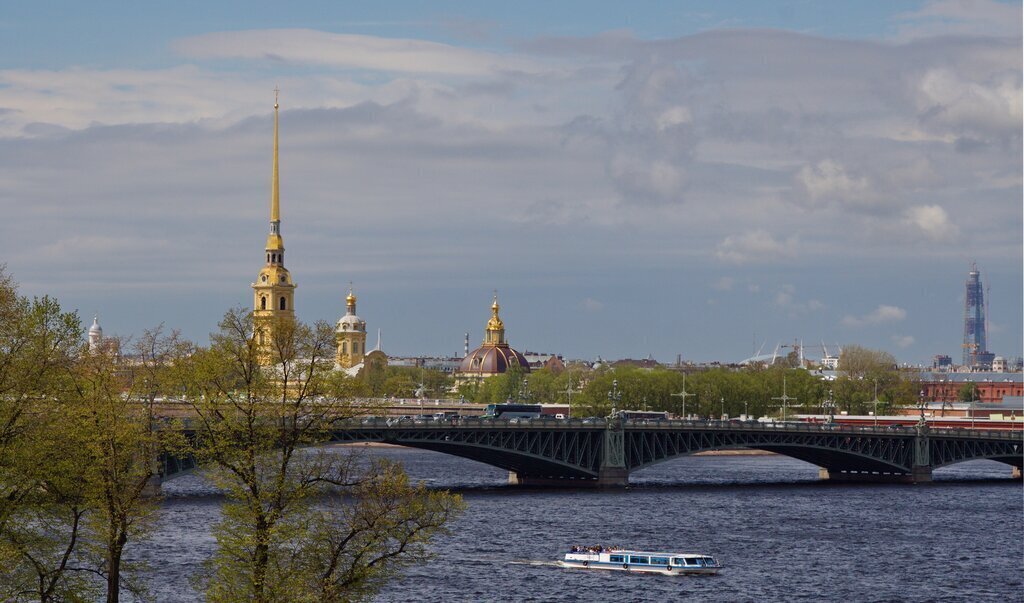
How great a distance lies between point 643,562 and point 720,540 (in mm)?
11050

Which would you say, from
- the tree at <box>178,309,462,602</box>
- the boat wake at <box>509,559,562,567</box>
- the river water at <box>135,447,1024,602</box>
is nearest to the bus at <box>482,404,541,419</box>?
the river water at <box>135,447,1024,602</box>

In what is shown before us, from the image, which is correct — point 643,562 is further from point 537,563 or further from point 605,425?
point 605,425

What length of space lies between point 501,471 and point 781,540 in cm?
5761

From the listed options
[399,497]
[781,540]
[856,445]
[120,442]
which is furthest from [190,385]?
[856,445]

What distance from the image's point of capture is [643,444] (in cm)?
11731

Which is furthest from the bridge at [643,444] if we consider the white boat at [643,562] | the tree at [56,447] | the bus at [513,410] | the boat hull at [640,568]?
the tree at [56,447]

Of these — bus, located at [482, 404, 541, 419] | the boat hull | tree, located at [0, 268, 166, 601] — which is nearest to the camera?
tree, located at [0, 268, 166, 601]

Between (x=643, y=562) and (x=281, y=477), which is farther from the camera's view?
(x=643, y=562)

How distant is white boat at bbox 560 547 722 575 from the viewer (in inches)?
2923

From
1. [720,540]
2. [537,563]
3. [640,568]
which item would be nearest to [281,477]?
[537,563]

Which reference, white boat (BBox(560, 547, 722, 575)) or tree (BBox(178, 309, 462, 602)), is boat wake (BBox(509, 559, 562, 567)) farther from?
tree (BBox(178, 309, 462, 602))

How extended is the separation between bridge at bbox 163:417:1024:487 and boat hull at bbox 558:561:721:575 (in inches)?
912

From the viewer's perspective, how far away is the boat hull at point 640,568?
74.0 meters

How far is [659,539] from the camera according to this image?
85.2 metres
